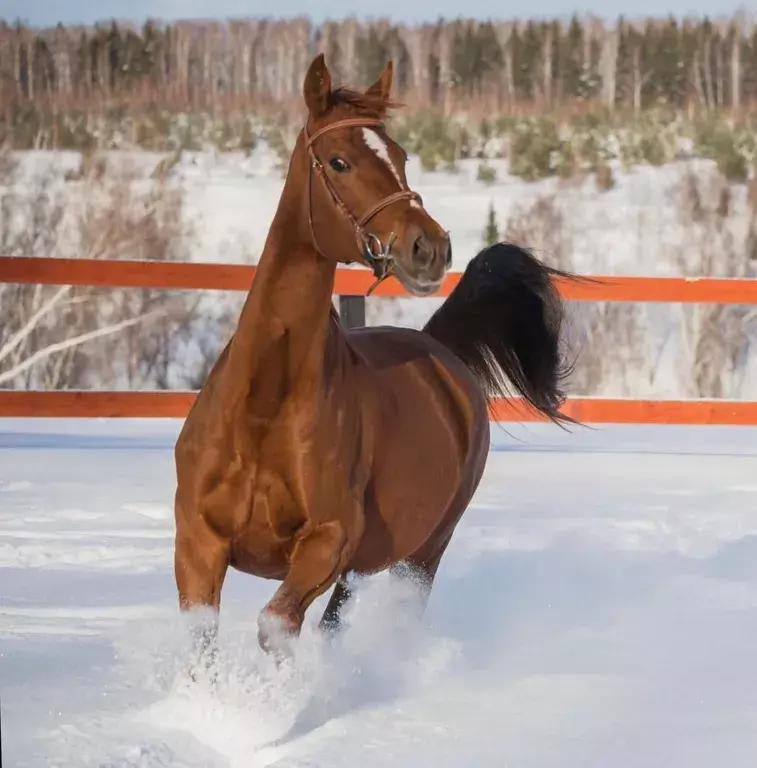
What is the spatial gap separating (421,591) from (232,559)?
39.6 inches

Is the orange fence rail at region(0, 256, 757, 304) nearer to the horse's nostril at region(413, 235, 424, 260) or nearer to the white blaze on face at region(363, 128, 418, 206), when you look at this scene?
the white blaze on face at region(363, 128, 418, 206)

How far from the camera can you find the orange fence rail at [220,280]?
7.03 m

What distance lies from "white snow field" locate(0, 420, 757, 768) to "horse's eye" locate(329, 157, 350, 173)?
3.49ft

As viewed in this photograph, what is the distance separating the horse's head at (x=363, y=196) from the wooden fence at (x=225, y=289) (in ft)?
13.6

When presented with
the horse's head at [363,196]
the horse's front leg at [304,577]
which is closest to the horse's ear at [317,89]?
the horse's head at [363,196]

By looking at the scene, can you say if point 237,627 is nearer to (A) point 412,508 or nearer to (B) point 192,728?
(A) point 412,508

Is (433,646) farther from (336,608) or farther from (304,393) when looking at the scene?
(304,393)

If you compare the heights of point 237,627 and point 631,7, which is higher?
point 631,7

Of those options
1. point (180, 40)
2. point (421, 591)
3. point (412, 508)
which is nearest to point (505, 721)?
point (412, 508)

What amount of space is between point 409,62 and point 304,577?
13710 mm

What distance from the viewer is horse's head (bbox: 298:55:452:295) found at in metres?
2.51

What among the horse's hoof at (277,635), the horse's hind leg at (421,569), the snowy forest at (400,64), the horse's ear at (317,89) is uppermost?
the snowy forest at (400,64)

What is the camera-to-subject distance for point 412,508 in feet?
10.2

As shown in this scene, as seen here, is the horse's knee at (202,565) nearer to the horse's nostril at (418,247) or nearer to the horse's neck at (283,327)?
the horse's neck at (283,327)
